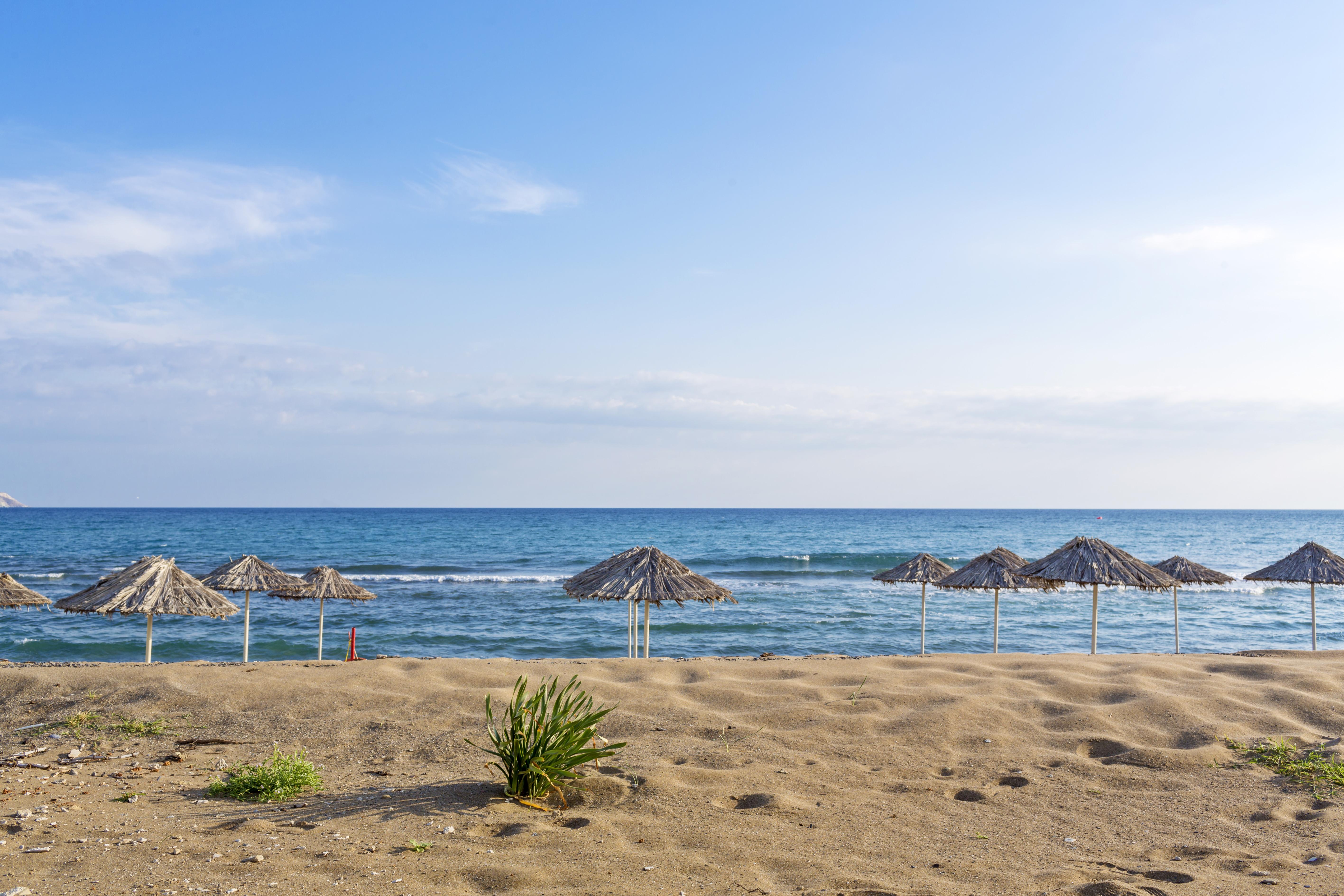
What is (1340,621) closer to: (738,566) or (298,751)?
(738,566)

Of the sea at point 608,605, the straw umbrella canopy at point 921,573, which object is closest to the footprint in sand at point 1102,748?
the straw umbrella canopy at point 921,573

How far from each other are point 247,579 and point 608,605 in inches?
530

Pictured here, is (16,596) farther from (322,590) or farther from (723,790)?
(723,790)

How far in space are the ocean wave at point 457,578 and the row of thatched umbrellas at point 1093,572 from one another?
2005cm

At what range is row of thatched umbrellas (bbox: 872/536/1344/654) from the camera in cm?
1327

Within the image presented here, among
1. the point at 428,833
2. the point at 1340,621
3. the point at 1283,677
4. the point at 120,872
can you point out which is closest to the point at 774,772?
the point at 428,833

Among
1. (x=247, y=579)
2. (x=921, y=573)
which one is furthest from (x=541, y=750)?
(x=921, y=573)

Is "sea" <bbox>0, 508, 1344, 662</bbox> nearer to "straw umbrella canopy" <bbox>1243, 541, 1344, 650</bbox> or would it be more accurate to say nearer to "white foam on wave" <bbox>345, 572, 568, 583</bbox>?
"white foam on wave" <bbox>345, 572, 568, 583</bbox>

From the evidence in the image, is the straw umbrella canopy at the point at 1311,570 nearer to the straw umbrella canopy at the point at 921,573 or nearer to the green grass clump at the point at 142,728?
the straw umbrella canopy at the point at 921,573

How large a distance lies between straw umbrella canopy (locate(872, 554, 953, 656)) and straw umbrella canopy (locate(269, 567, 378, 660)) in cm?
1027

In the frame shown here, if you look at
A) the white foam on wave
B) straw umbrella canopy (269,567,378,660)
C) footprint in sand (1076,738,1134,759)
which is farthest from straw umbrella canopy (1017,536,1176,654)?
the white foam on wave

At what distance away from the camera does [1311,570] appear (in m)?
15.8

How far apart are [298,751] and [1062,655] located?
35.2ft

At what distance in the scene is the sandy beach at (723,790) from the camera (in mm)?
4773
